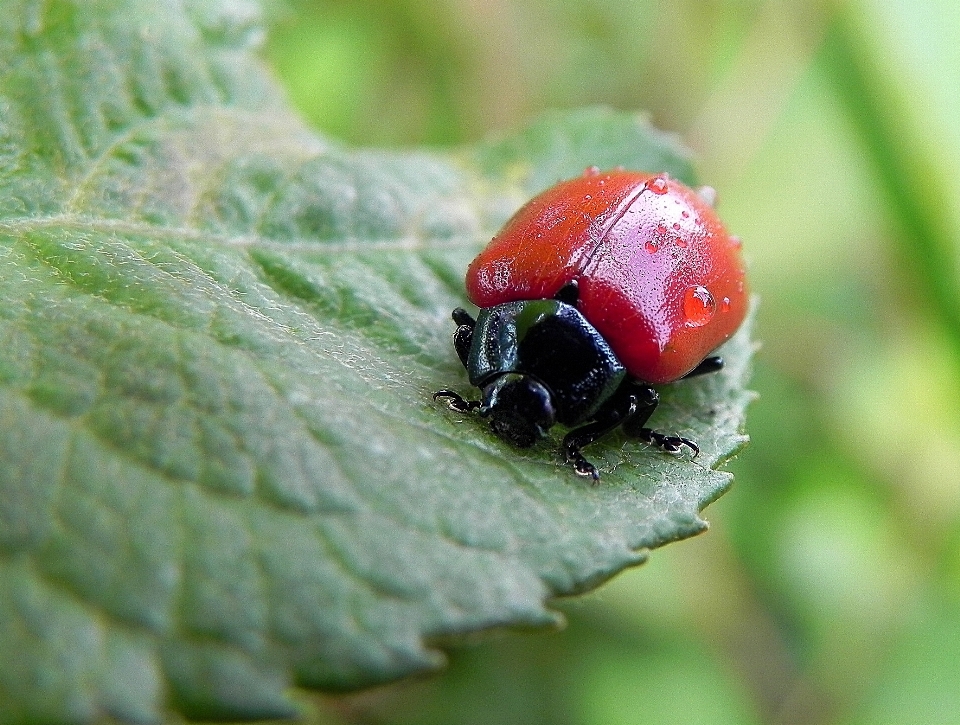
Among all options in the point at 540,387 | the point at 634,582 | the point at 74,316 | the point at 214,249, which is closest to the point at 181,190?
the point at 214,249

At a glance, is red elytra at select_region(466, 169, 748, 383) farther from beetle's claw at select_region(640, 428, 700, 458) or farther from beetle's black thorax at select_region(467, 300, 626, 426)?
beetle's claw at select_region(640, 428, 700, 458)

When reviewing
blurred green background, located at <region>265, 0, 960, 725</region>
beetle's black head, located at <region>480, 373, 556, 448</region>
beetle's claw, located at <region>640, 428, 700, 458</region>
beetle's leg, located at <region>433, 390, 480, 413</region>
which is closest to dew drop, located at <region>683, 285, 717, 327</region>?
beetle's claw, located at <region>640, 428, 700, 458</region>

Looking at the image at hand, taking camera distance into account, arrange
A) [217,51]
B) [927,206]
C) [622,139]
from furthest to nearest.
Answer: [927,206], [622,139], [217,51]

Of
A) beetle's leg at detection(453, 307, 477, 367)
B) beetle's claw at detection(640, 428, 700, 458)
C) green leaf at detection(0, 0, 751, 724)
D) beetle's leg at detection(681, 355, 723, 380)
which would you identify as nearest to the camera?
green leaf at detection(0, 0, 751, 724)

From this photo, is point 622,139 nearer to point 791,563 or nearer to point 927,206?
point 927,206

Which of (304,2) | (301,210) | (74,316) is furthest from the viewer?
(304,2)

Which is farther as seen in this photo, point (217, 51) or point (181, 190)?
point (217, 51)

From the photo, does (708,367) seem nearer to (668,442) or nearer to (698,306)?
(698,306)
